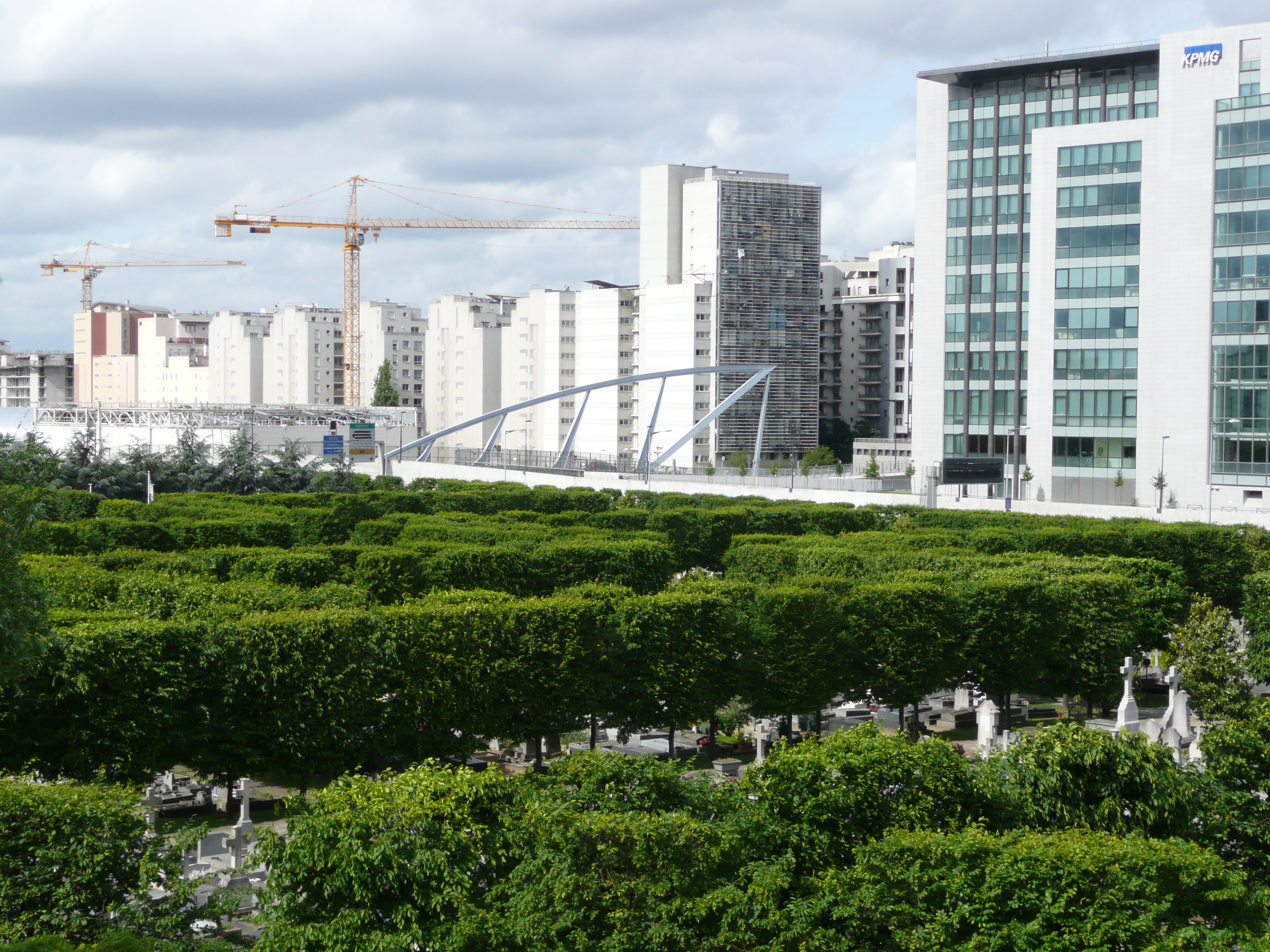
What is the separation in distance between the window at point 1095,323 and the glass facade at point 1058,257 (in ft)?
0.29

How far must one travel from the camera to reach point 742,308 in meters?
150

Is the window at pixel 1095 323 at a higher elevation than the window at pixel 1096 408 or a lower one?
higher

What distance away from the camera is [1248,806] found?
85.9 ft

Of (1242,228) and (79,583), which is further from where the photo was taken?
(1242,228)

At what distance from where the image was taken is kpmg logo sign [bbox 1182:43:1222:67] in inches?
3720

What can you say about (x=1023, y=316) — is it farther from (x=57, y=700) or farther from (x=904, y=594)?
(x=57, y=700)

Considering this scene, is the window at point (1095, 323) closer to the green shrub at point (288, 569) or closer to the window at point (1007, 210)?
the window at point (1007, 210)

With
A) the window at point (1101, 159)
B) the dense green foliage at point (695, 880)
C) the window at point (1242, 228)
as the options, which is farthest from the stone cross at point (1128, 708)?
the window at point (1101, 159)

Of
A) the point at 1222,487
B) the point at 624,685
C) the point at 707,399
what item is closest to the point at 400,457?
the point at 707,399

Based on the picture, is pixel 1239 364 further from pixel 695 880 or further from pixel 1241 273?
pixel 695 880

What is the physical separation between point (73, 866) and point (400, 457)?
425ft

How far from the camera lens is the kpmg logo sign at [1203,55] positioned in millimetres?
94500

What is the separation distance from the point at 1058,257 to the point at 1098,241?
10.2ft

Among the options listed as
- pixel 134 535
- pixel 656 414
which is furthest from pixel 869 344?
pixel 134 535
